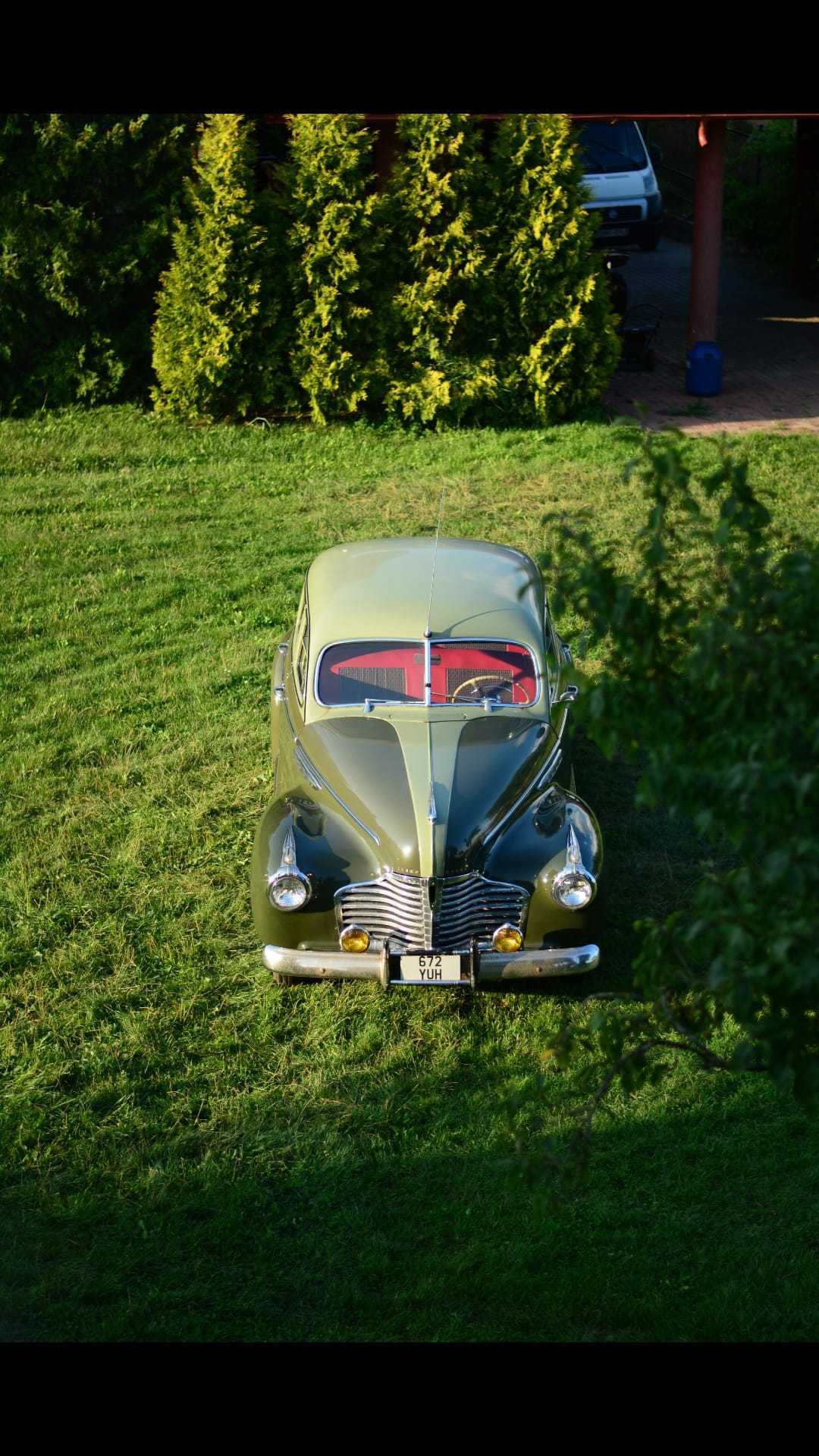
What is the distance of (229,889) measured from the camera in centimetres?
733

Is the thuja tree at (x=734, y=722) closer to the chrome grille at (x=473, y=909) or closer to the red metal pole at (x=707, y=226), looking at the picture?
the chrome grille at (x=473, y=909)

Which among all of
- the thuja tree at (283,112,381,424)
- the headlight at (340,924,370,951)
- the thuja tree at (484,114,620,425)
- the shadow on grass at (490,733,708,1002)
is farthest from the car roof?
the thuja tree at (484,114,620,425)

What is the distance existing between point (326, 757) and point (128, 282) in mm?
10467

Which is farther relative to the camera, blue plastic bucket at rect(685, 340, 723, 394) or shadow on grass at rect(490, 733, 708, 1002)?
blue plastic bucket at rect(685, 340, 723, 394)

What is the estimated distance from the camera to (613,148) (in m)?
20.1

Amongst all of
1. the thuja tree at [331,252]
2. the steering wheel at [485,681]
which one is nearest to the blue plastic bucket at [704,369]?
the thuja tree at [331,252]

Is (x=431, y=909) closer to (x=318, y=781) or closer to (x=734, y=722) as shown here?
(x=318, y=781)

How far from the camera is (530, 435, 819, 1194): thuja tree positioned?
2668 millimetres

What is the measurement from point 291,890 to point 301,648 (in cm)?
188

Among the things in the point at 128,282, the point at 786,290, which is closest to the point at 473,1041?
the point at 128,282

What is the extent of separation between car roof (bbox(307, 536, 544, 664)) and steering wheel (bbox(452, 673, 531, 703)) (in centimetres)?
22

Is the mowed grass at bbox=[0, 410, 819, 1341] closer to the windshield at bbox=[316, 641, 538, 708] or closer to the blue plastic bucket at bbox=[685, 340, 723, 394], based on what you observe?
the windshield at bbox=[316, 641, 538, 708]

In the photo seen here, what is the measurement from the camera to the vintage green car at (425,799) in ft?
20.5

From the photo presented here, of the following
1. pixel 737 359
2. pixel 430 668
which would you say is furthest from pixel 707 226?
pixel 430 668
